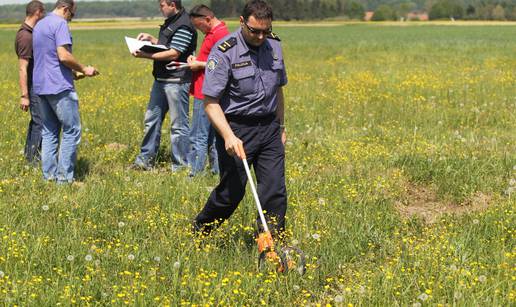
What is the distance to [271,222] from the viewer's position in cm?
492

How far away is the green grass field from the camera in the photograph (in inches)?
166

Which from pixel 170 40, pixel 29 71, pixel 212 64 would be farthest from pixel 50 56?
pixel 212 64

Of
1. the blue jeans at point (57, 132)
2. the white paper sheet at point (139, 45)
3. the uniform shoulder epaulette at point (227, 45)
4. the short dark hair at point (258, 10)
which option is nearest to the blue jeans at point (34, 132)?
the blue jeans at point (57, 132)

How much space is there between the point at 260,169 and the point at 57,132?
3.22 metres

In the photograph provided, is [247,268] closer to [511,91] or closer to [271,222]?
[271,222]

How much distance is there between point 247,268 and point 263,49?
5.48 ft

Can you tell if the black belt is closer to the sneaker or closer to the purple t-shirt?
the purple t-shirt

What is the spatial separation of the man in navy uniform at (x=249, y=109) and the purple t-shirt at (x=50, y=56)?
2.65 m

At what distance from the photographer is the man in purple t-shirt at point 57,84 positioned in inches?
→ 267

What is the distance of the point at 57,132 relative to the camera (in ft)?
23.7

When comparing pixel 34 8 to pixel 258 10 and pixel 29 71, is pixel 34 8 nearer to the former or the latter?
pixel 29 71

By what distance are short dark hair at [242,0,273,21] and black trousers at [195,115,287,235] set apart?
829 mm

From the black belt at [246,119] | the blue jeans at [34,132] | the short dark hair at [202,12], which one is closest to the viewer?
the black belt at [246,119]

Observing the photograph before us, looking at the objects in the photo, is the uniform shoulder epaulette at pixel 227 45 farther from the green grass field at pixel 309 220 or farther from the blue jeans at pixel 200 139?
the blue jeans at pixel 200 139
